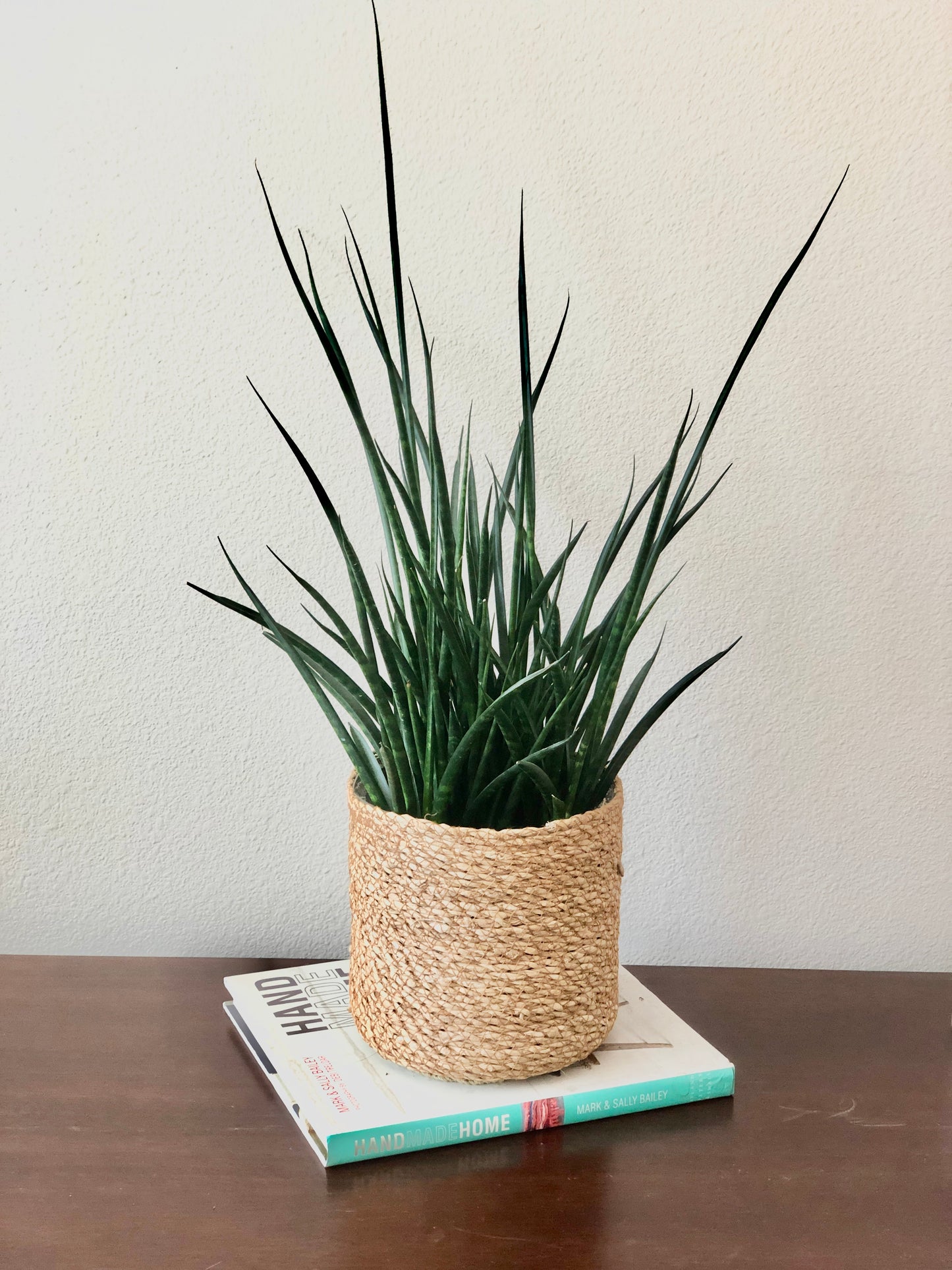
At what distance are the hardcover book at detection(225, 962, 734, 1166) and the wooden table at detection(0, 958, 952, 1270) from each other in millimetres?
11

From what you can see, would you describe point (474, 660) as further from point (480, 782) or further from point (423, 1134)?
point (423, 1134)

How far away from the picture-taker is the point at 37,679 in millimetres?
834

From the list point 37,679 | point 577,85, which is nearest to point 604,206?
point 577,85

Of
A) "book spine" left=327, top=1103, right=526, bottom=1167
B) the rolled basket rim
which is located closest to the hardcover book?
"book spine" left=327, top=1103, right=526, bottom=1167

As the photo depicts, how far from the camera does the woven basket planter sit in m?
0.60

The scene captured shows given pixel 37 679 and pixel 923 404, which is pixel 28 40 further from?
pixel 923 404

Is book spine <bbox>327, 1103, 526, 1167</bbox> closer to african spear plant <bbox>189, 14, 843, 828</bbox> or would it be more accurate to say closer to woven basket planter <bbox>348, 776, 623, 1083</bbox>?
woven basket planter <bbox>348, 776, 623, 1083</bbox>

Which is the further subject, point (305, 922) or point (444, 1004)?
point (305, 922)

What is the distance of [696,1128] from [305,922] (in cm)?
35

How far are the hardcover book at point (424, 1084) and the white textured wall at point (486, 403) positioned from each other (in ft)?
0.51

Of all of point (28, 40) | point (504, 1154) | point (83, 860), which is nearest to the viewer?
point (504, 1154)

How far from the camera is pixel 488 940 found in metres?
0.61

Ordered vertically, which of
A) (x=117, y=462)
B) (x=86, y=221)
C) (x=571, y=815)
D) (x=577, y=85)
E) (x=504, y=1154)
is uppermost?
(x=577, y=85)

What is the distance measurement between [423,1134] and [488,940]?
11cm
